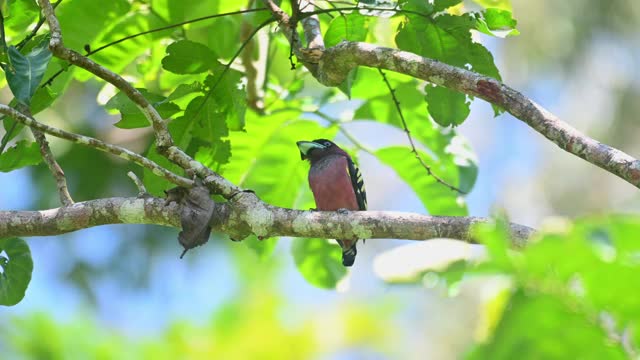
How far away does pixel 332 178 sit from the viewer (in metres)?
5.64

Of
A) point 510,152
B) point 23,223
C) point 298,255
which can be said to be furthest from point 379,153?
point 510,152

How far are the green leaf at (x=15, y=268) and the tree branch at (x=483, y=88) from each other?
1654 mm

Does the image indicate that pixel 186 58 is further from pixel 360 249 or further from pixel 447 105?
pixel 360 249

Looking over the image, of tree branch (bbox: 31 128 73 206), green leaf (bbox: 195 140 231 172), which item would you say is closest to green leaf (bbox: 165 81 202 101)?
green leaf (bbox: 195 140 231 172)

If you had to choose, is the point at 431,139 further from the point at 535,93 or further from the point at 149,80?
the point at 535,93

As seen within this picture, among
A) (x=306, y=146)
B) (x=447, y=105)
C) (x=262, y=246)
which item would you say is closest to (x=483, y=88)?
(x=447, y=105)

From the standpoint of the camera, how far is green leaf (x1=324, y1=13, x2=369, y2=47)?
15.1 feet

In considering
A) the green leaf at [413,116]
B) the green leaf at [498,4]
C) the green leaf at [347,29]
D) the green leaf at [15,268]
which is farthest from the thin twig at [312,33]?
the green leaf at [15,268]

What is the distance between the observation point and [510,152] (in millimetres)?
25922

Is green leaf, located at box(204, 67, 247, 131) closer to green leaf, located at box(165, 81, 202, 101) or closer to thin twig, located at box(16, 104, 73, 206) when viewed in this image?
green leaf, located at box(165, 81, 202, 101)

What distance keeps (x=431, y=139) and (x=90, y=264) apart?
7.14m

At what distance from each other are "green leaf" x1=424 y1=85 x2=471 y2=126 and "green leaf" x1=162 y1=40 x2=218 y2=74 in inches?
44.8

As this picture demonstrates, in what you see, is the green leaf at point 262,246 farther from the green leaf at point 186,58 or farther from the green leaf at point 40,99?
the green leaf at point 40,99

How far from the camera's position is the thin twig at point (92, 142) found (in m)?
3.77
